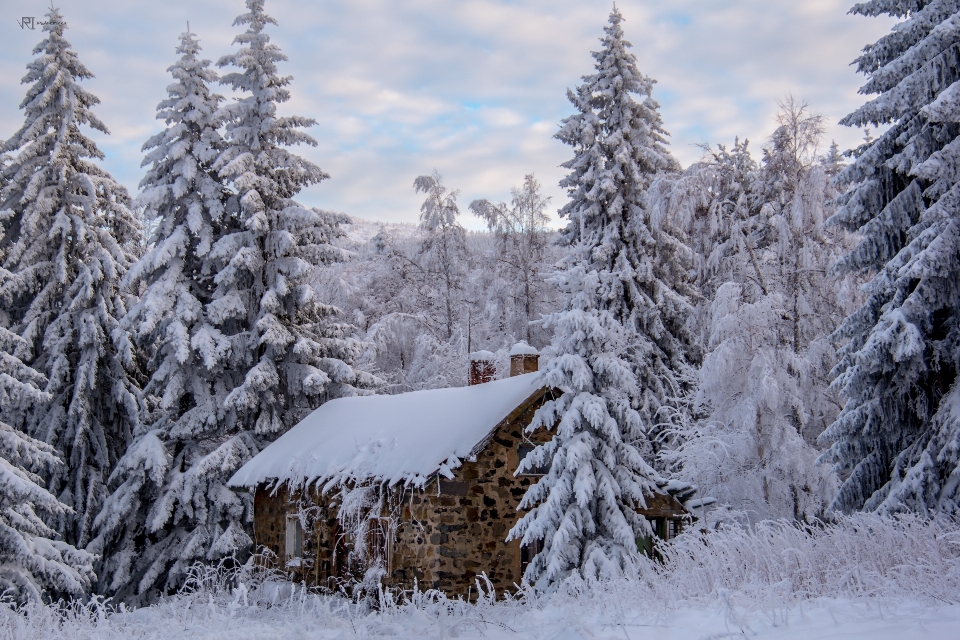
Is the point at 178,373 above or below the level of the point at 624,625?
above

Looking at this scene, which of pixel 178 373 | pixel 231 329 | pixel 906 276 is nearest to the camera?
pixel 906 276

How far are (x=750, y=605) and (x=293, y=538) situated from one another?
13.6 m

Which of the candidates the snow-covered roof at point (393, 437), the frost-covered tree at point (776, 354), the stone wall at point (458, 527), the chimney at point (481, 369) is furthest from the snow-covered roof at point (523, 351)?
the frost-covered tree at point (776, 354)

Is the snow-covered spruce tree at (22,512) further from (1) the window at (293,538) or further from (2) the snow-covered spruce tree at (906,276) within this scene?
(2) the snow-covered spruce tree at (906,276)

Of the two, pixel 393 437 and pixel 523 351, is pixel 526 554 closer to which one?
pixel 393 437

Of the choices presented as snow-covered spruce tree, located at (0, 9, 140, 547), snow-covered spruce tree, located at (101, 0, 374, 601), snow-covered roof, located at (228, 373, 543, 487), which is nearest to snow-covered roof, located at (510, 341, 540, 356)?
snow-covered roof, located at (228, 373, 543, 487)

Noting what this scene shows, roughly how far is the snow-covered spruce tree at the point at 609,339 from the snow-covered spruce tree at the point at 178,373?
33.1 feet

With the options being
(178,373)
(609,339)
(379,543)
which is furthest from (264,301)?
(609,339)

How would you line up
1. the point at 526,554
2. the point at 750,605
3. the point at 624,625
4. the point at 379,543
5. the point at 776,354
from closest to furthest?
the point at 624,625 → the point at 750,605 → the point at 379,543 → the point at 526,554 → the point at 776,354

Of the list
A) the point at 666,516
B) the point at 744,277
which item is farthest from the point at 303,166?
the point at 666,516

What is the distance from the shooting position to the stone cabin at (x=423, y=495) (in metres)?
15.1

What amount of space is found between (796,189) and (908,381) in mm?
8484

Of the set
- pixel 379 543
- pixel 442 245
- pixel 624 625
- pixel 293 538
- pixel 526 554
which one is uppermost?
pixel 442 245

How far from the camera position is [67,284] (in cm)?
2284
